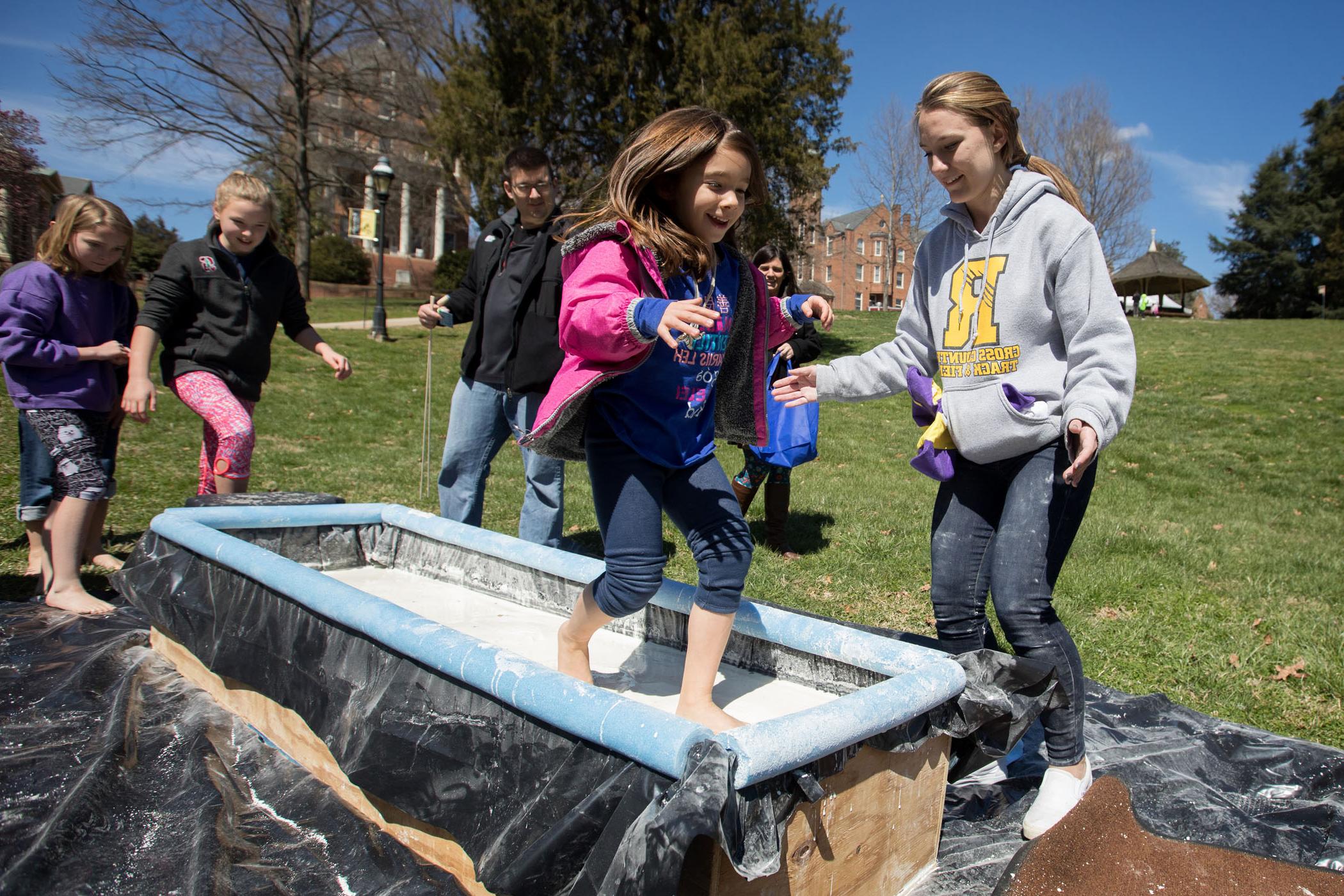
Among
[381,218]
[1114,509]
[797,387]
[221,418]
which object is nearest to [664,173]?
[797,387]

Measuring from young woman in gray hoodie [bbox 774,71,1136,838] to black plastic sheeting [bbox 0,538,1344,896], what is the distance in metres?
0.21

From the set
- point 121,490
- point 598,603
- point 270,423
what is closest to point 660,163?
point 598,603

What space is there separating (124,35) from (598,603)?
22026 millimetres

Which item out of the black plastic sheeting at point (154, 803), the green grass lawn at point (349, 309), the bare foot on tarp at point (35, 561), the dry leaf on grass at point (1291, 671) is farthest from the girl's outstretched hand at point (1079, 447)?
the green grass lawn at point (349, 309)

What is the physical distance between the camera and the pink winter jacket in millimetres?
2164

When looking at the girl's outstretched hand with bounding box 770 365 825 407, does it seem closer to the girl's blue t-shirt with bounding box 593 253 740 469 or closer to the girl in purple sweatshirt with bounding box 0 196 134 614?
the girl's blue t-shirt with bounding box 593 253 740 469

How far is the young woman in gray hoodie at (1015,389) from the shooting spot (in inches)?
90.7

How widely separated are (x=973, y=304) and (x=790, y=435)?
8.56 feet

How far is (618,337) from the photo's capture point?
2.13 metres

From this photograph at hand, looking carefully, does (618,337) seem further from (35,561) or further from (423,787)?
(35,561)

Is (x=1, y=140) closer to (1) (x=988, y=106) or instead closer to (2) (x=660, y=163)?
(2) (x=660, y=163)

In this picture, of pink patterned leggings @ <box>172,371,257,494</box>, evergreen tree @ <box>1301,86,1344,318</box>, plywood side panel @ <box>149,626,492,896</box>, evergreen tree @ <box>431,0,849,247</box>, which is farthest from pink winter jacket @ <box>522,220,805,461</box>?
evergreen tree @ <box>1301,86,1344,318</box>

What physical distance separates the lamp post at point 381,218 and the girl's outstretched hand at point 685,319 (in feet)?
46.5

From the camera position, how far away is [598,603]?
2.46 metres
